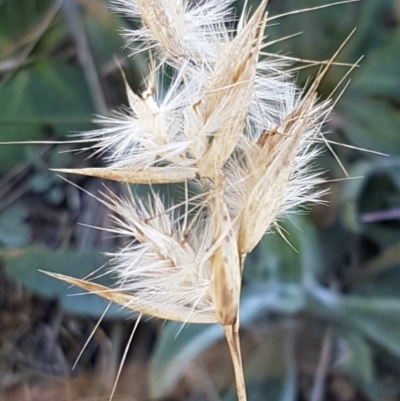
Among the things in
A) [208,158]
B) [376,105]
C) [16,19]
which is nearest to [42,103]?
[16,19]

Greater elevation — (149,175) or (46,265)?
(149,175)

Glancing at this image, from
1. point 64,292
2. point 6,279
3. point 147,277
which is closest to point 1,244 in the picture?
point 64,292

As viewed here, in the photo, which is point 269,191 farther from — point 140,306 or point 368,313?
point 368,313

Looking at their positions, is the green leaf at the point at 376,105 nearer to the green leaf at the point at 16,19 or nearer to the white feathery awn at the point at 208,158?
the green leaf at the point at 16,19

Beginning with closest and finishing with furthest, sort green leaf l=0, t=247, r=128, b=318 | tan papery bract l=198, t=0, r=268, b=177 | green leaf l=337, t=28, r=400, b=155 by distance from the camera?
tan papery bract l=198, t=0, r=268, b=177, green leaf l=0, t=247, r=128, b=318, green leaf l=337, t=28, r=400, b=155

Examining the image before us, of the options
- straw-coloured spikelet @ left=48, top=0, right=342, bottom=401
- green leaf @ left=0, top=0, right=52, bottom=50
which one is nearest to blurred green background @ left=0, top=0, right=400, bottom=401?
green leaf @ left=0, top=0, right=52, bottom=50

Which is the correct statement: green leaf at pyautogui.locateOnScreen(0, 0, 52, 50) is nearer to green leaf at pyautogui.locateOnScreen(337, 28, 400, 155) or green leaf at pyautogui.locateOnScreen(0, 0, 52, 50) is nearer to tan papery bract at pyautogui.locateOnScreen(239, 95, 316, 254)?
green leaf at pyautogui.locateOnScreen(337, 28, 400, 155)

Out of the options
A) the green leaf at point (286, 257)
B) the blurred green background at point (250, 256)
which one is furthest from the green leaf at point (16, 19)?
the green leaf at point (286, 257)

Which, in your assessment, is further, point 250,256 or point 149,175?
point 250,256
